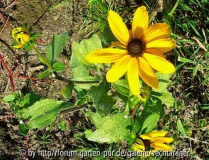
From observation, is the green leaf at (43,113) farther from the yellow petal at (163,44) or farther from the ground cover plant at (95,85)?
the yellow petal at (163,44)

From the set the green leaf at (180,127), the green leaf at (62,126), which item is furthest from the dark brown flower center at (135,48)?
the green leaf at (62,126)

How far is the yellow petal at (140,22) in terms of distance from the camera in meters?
1.40

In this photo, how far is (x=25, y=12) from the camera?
2.19 meters

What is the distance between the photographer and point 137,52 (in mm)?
1457

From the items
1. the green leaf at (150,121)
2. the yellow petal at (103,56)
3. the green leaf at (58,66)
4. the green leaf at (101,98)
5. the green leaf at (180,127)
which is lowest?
the green leaf at (180,127)

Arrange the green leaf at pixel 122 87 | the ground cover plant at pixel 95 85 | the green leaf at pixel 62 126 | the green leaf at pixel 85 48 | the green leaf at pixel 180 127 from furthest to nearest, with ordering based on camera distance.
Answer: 1. the green leaf at pixel 62 126
2. the green leaf at pixel 180 127
3. the ground cover plant at pixel 95 85
4. the green leaf at pixel 85 48
5. the green leaf at pixel 122 87

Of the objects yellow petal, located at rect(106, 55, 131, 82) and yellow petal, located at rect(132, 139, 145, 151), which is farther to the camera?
yellow petal, located at rect(132, 139, 145, 151)

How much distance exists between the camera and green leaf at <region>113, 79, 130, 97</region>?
5.42 ft

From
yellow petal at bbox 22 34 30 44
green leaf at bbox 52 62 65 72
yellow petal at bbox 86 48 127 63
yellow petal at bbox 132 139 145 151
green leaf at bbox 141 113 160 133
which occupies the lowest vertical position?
yellow petal at bbox 132 139 145 151

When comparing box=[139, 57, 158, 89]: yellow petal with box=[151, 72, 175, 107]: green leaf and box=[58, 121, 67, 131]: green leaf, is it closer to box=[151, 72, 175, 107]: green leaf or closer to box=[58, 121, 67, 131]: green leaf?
box=[151, 72, 175, 107]: green leaf

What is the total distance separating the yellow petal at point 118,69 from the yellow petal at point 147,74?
0.19 ft

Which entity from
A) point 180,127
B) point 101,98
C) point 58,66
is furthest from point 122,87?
point 180,127

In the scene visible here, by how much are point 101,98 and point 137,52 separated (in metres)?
0.34

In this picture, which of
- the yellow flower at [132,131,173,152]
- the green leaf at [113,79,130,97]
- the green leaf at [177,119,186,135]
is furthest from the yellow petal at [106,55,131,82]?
the green leaf at [177,119,186,135]
